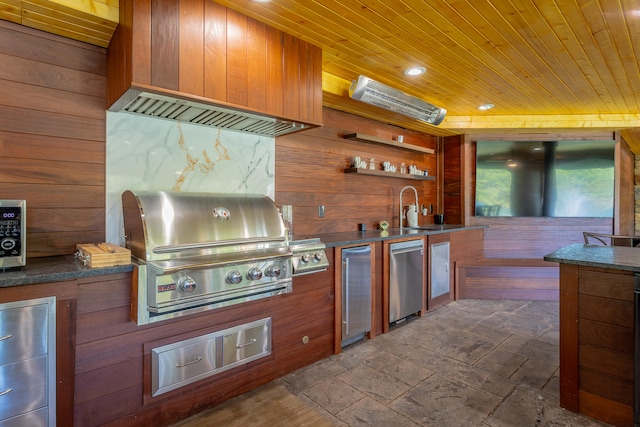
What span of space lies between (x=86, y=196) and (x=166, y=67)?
2.97 ft

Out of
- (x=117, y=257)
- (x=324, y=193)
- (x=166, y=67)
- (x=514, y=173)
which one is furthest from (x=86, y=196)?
(x=514, y=173)

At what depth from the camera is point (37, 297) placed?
4.58 ft

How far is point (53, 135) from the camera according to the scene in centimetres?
189

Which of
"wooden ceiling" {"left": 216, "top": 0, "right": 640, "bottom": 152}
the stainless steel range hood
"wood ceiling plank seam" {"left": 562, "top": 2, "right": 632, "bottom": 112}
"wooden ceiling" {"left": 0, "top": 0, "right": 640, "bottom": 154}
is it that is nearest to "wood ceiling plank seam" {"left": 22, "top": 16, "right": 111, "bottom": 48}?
"wooden ceiling" {"left": 0, "top": 0, "right": 640, "bottom": 154}

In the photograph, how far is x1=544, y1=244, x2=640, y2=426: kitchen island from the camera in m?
1.75

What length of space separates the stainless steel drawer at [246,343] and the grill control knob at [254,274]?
1.21 feet

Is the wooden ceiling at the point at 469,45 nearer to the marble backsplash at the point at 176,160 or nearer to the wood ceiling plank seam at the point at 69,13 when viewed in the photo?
the wood ceiling plank seam at the point at 69,13

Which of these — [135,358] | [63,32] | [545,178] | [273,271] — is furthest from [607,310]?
[545,178]

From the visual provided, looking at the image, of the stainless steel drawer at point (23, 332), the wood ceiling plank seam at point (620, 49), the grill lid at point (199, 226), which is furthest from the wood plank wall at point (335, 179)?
the wood ceiling plank seam at point (620, 49)

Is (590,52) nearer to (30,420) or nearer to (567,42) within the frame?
(567,42)

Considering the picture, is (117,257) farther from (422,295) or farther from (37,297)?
(422,295)

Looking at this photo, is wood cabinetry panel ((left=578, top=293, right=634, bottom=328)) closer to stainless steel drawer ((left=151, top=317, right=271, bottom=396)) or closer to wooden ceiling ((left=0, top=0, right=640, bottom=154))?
wooden ceiling ((left=0, top=0, right=640, bottom=154))

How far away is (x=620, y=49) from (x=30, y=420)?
4.24 m

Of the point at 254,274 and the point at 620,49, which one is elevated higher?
the point at 620,49
